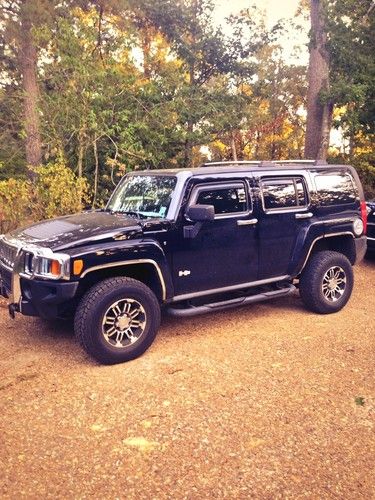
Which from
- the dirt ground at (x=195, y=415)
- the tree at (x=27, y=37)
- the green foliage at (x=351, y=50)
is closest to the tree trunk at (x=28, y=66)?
the tree at (x=27, y=37)

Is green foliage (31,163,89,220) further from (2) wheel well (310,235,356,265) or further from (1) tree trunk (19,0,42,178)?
(1) tree trunk (19,0,42,178)

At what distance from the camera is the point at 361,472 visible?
268 cm

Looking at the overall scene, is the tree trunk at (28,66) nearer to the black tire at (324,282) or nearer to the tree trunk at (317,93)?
the tree trunk at (317,93)

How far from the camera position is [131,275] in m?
4.59

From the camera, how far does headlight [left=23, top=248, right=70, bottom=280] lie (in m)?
3.88

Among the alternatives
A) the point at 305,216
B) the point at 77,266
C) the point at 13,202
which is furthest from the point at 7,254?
the point at 13,202

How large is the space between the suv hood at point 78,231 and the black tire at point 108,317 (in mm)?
459

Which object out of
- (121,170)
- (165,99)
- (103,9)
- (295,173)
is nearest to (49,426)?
(295,173)

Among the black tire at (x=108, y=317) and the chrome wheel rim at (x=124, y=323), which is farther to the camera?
the chrome wheel rim at (x=124, y=323)

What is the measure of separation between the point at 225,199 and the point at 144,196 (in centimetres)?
101

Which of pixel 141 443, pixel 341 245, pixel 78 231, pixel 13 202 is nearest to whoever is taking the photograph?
pixel 141 443

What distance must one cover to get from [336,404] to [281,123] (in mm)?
25454

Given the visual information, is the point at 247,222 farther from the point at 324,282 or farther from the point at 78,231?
the point at 78,231

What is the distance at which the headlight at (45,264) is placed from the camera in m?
3.88
